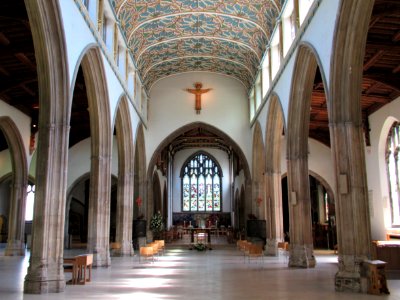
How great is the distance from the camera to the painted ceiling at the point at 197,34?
14930 mm

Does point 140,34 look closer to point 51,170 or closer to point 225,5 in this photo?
point 225,5

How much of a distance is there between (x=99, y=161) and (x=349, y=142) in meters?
7.44

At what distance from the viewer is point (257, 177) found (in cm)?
2142

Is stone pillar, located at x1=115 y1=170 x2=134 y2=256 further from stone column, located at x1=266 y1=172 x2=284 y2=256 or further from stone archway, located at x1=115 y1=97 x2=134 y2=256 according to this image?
stone column, located at x1=266 y1=172 x2=284 y2=256

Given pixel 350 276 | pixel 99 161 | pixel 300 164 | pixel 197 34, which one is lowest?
pixel 350 276

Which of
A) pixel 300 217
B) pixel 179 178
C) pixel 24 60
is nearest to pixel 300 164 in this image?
pixel 300 217

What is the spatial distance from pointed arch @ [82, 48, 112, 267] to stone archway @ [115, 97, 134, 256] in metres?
3.16

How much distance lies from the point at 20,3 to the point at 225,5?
7.14 meters

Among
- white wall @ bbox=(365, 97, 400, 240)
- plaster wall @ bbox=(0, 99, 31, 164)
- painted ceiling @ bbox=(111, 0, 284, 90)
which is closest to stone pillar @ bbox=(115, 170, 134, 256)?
plaster wall @ bbox=(0, 99, 31, 164)

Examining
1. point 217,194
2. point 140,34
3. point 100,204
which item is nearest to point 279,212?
point 100,204

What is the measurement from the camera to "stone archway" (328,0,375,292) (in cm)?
860

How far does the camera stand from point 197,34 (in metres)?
17.4

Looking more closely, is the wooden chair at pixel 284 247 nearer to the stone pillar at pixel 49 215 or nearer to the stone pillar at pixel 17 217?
the stone pillar at pixel 49 215

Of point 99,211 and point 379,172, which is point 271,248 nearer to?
point 379,172
